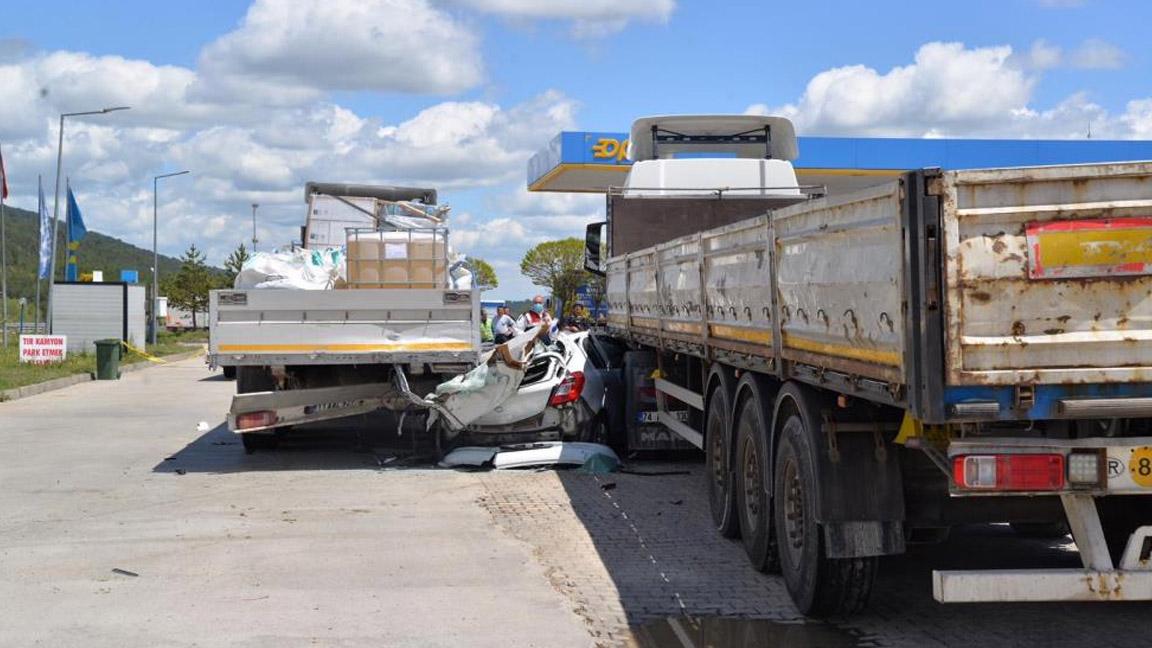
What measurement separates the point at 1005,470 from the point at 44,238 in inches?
1378

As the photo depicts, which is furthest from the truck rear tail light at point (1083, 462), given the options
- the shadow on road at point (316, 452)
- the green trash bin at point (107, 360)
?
the green trash bin at point (107, 360)

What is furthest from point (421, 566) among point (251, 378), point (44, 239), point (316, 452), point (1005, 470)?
point (44, 239)

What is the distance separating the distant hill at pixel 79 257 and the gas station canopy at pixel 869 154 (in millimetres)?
66673

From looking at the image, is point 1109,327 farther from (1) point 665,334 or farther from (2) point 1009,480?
(1) point 665,334

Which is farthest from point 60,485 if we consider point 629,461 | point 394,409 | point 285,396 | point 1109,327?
point 1109,327

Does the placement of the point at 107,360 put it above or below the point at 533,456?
above

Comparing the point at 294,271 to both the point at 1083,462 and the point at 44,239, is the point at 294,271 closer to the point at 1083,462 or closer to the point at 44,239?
the point at 1083,462

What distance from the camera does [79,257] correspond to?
118062 millimetres

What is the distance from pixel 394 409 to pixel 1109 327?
9067 millimetres

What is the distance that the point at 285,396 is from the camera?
13.2 metres

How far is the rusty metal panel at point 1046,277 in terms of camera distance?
5.17 meters

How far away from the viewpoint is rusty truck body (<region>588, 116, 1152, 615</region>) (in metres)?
5.18

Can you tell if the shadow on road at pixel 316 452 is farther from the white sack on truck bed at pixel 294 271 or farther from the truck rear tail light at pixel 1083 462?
the truck rear tail light at pixel 1083 462

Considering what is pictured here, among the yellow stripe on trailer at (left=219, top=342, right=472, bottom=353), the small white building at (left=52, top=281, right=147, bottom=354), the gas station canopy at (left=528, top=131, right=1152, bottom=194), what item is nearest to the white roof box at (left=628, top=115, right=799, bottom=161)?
the yellow stripe on trailer at (left=219, top=342, right=472, bottom=353)
